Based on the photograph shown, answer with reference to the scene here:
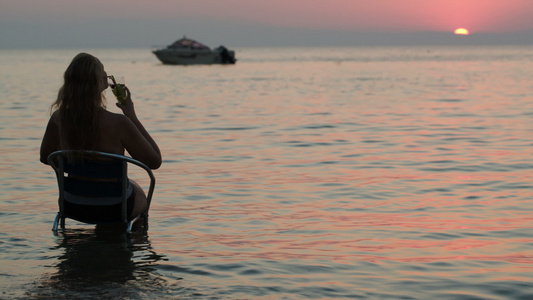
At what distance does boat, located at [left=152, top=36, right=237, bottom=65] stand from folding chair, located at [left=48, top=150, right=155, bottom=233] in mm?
105676

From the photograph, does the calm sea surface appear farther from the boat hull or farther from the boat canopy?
the boat canopy

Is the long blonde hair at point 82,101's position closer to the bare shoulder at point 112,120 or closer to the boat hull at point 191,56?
the bare shoulder at point 112,120

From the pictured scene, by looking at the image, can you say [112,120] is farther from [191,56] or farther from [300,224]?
[191,56]

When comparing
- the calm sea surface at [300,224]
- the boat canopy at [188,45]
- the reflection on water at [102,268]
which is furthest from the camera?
the boat canopy at [188,45]

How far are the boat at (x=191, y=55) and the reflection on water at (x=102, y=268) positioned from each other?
104935 mm

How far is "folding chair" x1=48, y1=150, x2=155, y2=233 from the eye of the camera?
5.95 meters

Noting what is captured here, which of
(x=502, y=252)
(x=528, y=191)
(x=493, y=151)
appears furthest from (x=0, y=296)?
(x=493, y=151)

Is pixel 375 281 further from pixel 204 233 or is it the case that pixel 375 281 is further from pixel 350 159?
pixel 350 159

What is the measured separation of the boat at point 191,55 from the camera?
111812 mm

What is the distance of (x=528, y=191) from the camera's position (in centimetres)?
975

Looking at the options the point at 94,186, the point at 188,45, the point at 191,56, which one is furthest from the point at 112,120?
the point at 188,45

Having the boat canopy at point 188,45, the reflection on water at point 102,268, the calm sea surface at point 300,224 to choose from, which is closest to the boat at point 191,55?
the boat canopy at point 188,45

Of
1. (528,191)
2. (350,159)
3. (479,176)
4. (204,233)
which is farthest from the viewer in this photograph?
→ (350,159)

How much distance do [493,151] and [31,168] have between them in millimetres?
7316
